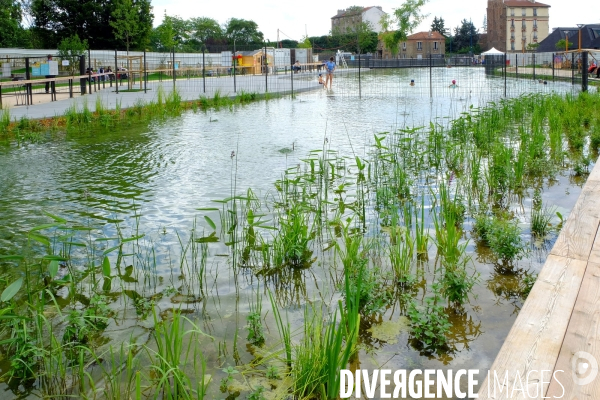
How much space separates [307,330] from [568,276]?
1.64 m

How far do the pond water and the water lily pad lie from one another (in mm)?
13

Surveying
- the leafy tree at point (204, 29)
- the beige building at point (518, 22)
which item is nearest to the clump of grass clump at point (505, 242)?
the beige building at point (518, 22)

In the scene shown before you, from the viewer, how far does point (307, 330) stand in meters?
3.13

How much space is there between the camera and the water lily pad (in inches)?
139

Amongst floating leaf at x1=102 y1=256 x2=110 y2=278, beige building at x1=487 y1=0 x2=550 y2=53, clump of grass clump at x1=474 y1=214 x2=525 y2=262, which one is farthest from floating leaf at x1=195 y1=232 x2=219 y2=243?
beige building at x1=487 y1=0 x2=550 y2=53

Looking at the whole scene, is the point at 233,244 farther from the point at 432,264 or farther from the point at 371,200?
the point at 371,200

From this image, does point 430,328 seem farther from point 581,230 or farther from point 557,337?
point 581,230

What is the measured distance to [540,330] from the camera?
295cm

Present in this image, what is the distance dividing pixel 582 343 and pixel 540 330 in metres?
0.20

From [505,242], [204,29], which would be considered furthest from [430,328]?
[204,29]

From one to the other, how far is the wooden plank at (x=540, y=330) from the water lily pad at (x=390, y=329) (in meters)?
0.73

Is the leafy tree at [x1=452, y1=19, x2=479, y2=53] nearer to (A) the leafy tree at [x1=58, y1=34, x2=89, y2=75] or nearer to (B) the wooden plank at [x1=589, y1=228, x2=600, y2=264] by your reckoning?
(A) the leafy tree at [x1=58, y1=34, x2=89, y2=75]

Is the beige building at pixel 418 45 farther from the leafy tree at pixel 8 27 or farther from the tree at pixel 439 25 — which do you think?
the leafy tree at pixel 8 27

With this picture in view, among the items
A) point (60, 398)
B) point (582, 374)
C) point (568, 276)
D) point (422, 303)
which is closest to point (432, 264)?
point (422, 303)
